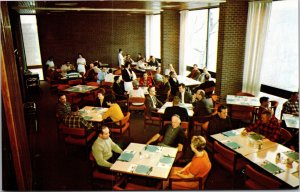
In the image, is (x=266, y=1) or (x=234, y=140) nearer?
(x=234, y=140)

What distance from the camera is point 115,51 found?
52.3ft

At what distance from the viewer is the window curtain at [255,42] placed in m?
7.50

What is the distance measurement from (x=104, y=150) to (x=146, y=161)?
0.81 metres

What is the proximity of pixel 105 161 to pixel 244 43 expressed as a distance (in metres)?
5.80

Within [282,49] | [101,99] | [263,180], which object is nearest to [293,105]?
[282,49]

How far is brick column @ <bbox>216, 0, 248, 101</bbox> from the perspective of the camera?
304 inches

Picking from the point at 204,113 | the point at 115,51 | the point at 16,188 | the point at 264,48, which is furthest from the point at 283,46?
the point at 115,51

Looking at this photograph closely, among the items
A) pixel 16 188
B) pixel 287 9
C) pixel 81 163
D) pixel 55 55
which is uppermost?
pixel 287 9

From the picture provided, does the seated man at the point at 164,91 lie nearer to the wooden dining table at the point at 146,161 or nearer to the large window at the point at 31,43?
the wooden dining table at the point at 146,161

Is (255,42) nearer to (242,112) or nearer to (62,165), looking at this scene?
(242,112)

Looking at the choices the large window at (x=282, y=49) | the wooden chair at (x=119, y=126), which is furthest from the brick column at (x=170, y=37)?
the wooden chair at (x=119, y=126)

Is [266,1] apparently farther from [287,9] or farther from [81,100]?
[81,100]

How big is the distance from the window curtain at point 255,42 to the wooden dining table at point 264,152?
3335mm

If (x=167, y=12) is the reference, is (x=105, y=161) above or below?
below
